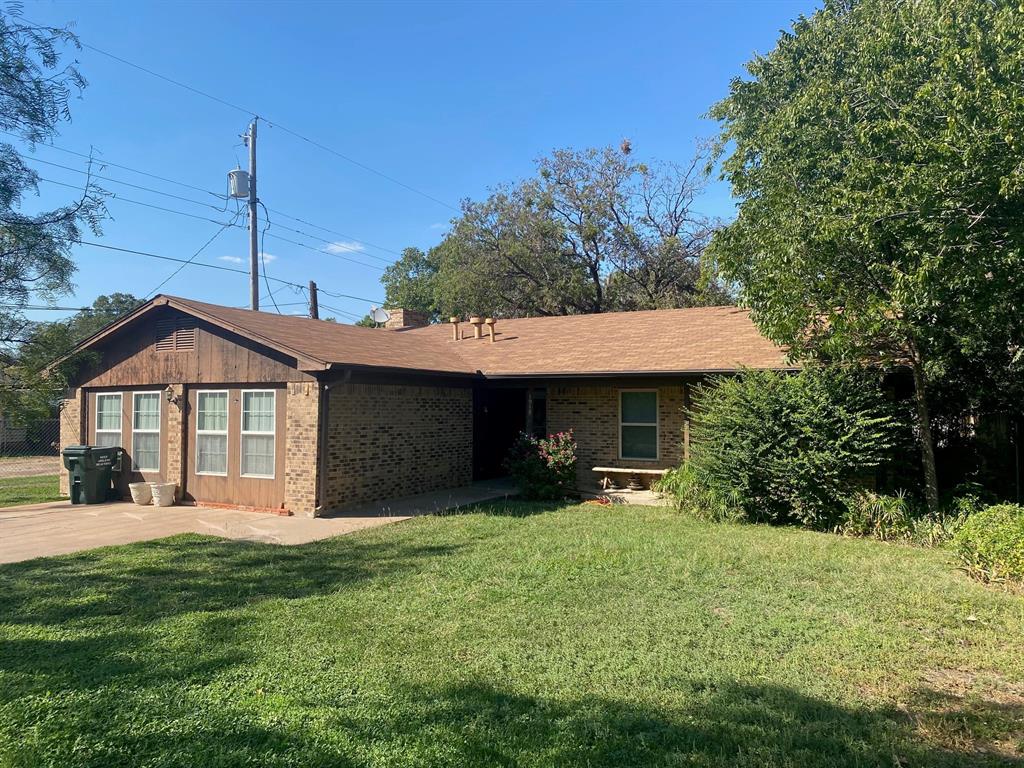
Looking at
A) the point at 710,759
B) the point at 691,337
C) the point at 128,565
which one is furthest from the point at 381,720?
the point at 691,337

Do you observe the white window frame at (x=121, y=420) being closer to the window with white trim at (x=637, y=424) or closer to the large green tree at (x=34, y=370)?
the large green tree at (x=34, y=370)

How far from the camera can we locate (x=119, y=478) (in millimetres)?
13398

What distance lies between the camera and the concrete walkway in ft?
29.2

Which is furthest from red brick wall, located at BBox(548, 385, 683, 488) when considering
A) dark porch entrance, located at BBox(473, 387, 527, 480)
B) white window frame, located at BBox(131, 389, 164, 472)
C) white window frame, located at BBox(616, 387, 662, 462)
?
white window frame, located at BBox(131, 389, 164, 472)

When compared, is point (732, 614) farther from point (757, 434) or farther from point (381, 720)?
point (757, 434)

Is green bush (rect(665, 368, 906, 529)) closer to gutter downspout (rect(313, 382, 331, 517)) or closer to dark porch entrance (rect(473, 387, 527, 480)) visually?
dark porch entrance (rect(473, 387, 527, 480))

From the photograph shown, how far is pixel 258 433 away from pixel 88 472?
13.6 ft

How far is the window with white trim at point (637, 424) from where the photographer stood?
12977 millimetres

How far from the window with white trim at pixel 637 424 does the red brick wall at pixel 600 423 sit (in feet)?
0.35

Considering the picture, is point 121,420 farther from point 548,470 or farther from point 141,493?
point 548,470

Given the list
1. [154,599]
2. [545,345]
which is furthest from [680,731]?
[545,345]

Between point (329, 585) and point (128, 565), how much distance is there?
2.74 metres

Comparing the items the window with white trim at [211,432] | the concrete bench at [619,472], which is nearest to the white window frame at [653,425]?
the concrete bench at [619,472]

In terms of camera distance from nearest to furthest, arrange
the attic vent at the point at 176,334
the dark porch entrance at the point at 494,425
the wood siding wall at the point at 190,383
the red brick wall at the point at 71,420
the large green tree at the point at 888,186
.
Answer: the large green tree at the point at 888,186
the wood siding wall at the point at 190,383
the attic vent at the point at 176,334
the red brick wall at the point at 71,420
the dark porch entrance at the point at 494,425
